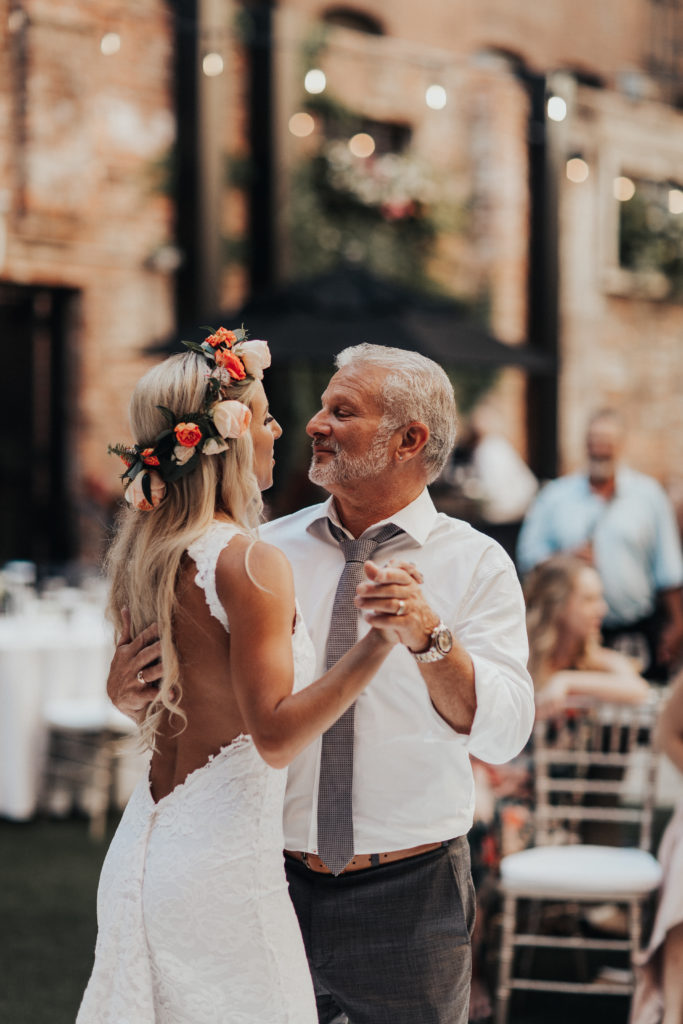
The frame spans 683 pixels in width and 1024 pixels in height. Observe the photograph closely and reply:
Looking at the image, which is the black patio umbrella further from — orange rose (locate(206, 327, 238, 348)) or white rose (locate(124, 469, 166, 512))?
white rose (locate(124, 469, 166, 512))

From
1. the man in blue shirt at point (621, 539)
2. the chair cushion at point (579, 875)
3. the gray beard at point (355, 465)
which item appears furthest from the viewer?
the man in blue shirt at point (621, 539)

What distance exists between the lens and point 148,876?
202cm

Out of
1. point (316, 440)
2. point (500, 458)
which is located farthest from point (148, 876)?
point (500, 458)

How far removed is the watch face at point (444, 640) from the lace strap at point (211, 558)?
0.32 meters

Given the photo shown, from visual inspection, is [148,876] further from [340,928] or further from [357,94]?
[357,94]

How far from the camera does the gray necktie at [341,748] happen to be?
211 cm

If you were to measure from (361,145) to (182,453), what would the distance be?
9.54m

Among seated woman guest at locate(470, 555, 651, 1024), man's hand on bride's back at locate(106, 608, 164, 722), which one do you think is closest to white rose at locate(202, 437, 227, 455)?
man's hand on bride's back at locate(106, 608, 164, 722)

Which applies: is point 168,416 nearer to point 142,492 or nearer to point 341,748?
point 142,492

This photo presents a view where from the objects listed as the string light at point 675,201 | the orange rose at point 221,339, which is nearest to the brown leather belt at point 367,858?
→ the orange rose at point 221,339

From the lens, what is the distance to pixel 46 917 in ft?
15.5

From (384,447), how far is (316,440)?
126 mm

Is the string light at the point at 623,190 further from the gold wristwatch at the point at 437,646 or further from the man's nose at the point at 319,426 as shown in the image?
the gold wristwatch at the point at 437,646

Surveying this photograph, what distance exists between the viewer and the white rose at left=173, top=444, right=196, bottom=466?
202cm
